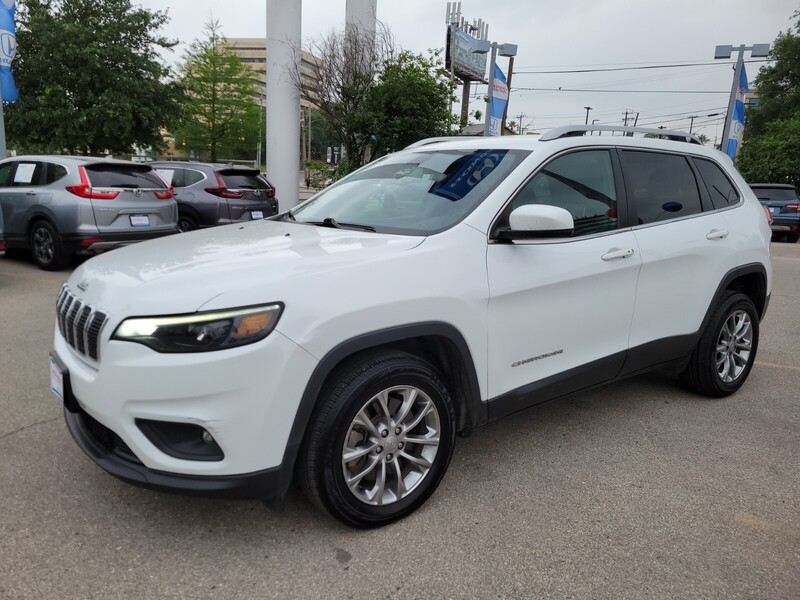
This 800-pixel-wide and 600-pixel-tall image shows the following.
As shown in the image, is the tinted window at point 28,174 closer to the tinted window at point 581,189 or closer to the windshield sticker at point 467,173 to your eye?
the windshield sticker at point 467,173

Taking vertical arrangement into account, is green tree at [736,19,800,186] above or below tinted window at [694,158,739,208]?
above

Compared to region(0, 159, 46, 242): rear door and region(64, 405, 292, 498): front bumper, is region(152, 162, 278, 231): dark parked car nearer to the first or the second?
region(0, 159, 46, 242): rear door

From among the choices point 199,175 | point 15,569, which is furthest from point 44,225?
point 15,569

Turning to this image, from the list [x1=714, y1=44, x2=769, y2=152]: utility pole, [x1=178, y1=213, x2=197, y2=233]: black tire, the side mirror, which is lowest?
[x1=178, y1=213, x2=197, y2=233]: black tire

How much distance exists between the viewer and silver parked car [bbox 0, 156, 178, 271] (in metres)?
7.80

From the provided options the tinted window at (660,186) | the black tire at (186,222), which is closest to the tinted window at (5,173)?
the black tire at (186,222)

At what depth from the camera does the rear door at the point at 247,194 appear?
10.6 metres

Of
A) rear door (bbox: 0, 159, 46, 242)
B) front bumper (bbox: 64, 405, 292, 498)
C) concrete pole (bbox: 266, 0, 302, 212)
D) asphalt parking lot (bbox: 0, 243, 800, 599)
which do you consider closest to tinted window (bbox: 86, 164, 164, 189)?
rear door (bbox: 0, 159, 46, 242)

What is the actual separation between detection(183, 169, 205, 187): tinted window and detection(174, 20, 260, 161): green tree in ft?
64.7

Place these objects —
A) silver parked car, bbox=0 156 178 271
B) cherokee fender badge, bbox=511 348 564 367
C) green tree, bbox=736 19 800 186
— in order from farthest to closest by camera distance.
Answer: green tree, bbox=736 19 800 186 → silver parked car, bbox=0 156 178 271 → cherokee fender badge, bbox=511 348 564 367

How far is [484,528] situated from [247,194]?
30.0 ft

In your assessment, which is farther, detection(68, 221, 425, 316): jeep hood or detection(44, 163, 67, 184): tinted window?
detection(44, 163, 67, 184): tinted window

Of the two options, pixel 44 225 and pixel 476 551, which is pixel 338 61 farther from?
pixel 476 551

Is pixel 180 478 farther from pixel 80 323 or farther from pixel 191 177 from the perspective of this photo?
pixel 191 177
